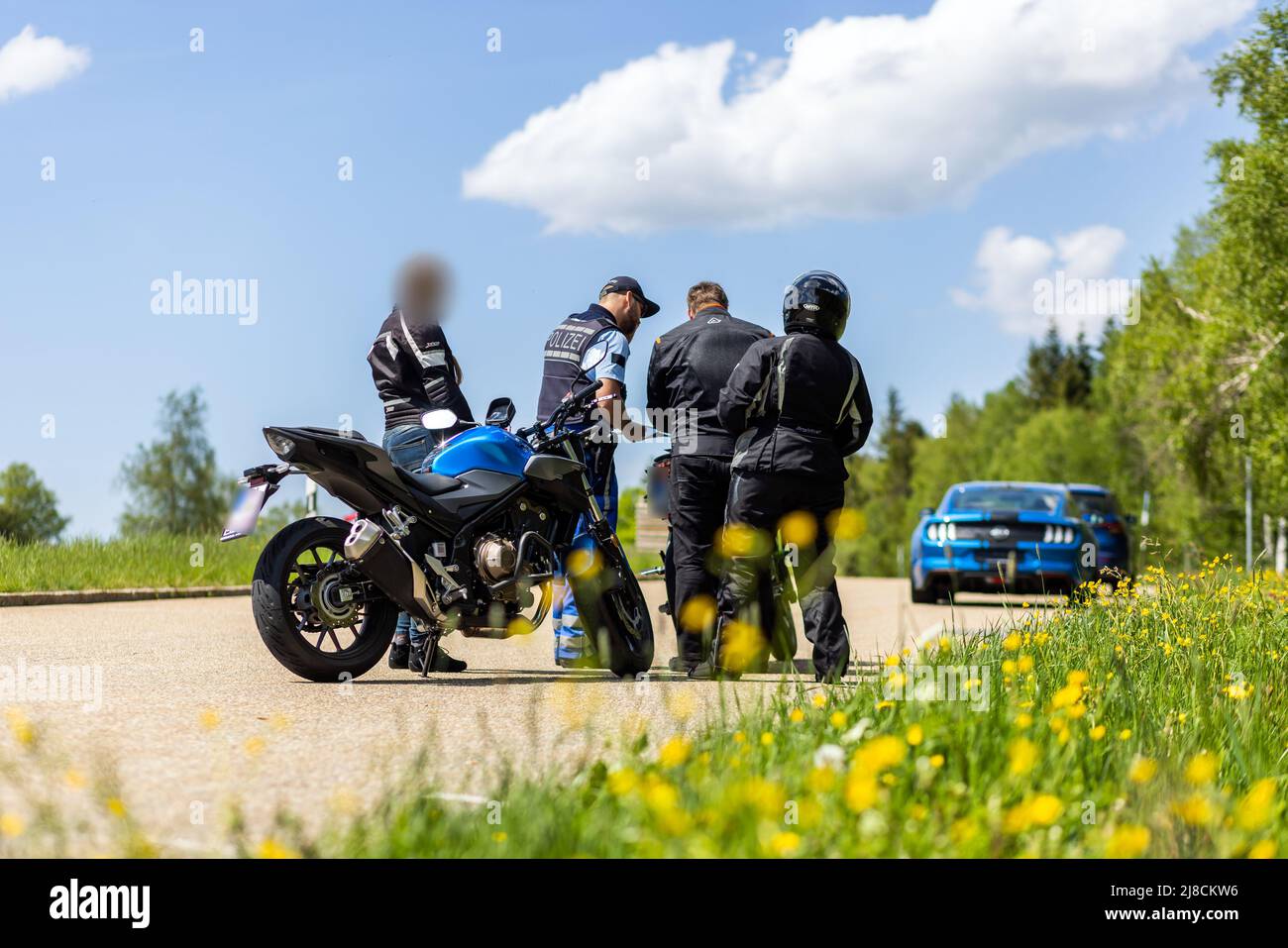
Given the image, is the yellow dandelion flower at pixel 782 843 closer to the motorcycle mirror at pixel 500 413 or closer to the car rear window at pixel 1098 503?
the motorcycle mirror at pixel 500 413

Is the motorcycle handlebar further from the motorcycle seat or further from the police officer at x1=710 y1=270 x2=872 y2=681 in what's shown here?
the police officer at x1=710 y1=270 x2=872 y2=681

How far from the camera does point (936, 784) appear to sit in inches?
160

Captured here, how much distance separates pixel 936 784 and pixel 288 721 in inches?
99.8

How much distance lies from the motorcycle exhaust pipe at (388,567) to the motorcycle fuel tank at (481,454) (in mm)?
583

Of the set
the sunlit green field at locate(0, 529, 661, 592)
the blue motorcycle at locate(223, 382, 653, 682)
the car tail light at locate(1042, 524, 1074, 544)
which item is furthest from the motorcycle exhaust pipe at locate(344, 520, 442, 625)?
the car tail light at locate(1042, 524, 1074, 544)

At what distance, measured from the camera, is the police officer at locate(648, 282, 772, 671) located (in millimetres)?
8109

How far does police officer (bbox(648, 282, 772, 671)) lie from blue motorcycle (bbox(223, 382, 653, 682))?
454 mm

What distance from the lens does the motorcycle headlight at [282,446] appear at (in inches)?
253

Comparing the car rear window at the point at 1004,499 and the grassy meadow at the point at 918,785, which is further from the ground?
the car rear window at the point at 1004,499

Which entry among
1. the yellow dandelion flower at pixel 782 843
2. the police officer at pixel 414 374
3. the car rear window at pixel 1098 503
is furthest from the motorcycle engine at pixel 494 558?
the car rear window at pixel 1098 503

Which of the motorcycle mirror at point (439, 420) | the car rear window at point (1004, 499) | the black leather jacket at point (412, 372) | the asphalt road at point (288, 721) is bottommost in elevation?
the asphalt road at point (288, 721)

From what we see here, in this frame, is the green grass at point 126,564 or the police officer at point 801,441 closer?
the police officer at point 801,441

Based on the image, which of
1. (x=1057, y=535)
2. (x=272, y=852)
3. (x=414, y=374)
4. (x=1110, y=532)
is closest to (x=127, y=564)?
(x=414, y=374)
